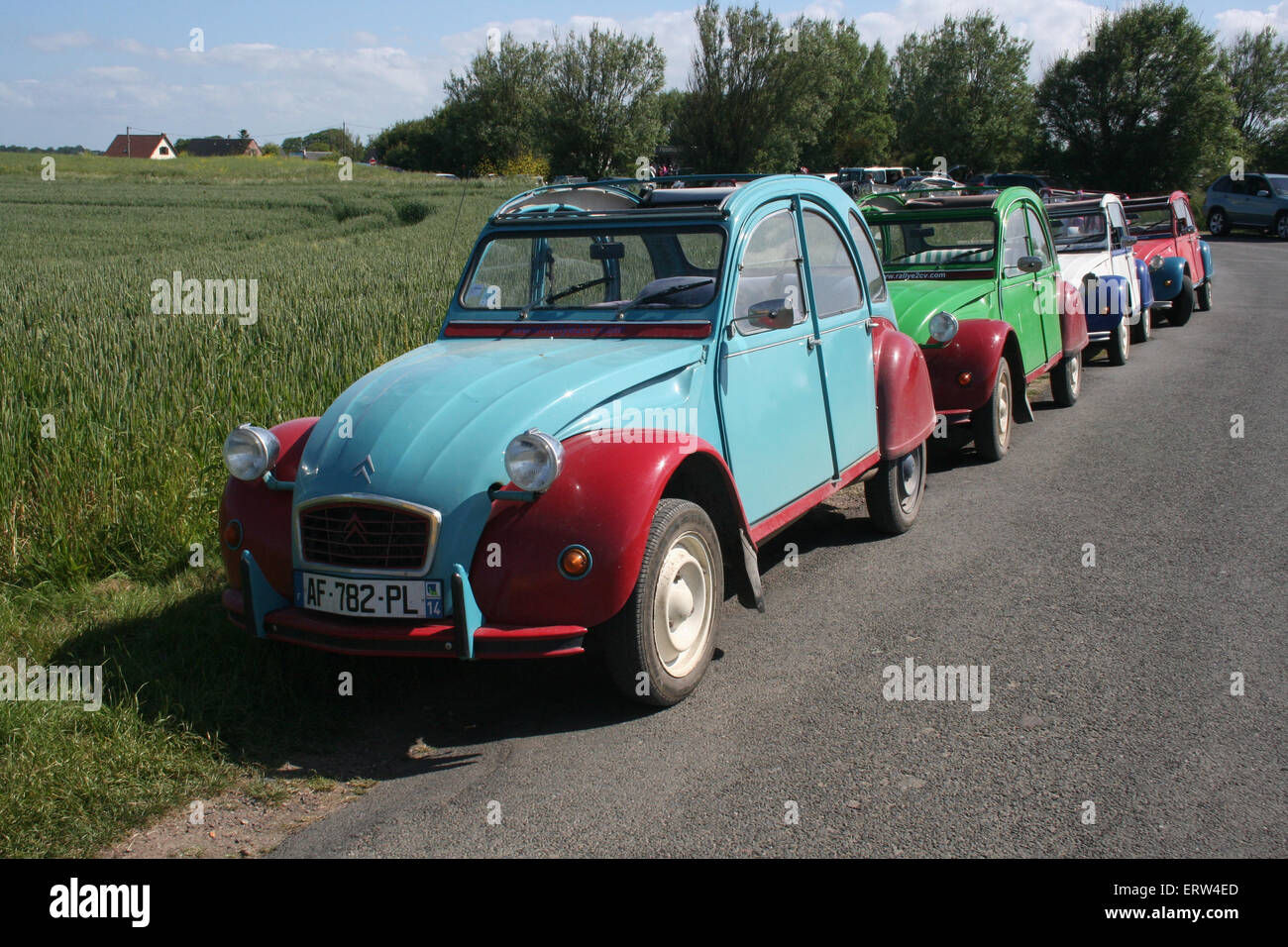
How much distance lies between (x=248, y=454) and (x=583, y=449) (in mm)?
1459

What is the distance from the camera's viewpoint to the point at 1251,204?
3509 cm

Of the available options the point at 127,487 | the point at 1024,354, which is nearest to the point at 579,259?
the point at 127,487

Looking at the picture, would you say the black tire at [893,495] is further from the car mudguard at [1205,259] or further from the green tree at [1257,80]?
the green tree at [1257,80]

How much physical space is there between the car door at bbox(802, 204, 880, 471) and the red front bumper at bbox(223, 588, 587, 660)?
8.08 feet

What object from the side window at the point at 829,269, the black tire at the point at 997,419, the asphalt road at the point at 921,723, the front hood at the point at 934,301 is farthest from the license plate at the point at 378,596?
the black tire at the point at 997,419

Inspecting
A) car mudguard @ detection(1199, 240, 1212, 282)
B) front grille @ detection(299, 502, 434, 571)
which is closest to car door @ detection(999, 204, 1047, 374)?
front grille @ detection(299, 502, 434, 571)

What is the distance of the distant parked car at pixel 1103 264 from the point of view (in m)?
12.3

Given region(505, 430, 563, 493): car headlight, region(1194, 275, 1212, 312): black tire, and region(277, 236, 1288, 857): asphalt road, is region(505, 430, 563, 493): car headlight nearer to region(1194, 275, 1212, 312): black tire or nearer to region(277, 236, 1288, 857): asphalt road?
region(277, 236, 1288, 857): asphalt road

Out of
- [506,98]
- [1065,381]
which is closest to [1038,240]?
[1065,381]

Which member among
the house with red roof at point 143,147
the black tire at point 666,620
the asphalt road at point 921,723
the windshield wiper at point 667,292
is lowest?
the asphalt road at point 921,723

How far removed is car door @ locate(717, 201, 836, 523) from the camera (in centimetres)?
495

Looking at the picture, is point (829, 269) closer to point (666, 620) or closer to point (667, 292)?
point (667, 292)

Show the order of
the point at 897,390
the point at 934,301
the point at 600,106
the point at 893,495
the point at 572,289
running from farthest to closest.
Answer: the point at 600,106, the point at 934,301, the point at 893,495, the point at 897,390, the point at 572,289

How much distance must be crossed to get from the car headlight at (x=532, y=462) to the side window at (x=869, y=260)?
10.7 feet
